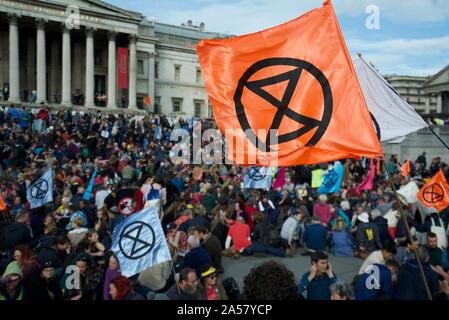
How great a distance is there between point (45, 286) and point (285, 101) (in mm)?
3922

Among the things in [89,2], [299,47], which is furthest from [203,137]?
[89,2]

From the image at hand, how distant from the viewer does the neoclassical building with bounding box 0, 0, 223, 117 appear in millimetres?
39625

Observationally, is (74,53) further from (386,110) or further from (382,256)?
(382,256)

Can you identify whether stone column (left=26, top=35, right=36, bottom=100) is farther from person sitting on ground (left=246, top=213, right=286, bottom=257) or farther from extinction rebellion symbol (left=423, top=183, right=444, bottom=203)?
extinction rebellion symbol (left=423, top=183, right=444, bottom=203)

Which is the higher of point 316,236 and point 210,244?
point 210,244

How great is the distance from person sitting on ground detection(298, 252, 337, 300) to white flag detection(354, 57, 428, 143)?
2.37 m

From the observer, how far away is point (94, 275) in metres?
6.21

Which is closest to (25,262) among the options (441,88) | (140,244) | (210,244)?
(140,244)

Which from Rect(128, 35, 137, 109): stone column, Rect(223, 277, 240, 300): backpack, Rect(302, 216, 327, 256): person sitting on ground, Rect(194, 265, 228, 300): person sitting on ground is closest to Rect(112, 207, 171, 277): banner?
Rect(194, 265, 228, 300): person sitting on ground

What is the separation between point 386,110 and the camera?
679 cm

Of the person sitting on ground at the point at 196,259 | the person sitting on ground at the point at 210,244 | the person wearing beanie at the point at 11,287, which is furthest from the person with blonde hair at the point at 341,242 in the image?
the person wearing beanie at the point at 11,287

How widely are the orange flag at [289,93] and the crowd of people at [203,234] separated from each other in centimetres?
115

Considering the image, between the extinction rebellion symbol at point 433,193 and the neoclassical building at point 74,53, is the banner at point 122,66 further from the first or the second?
the extinction rebellion symbol at point 433,193

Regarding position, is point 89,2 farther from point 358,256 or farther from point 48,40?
point 358,256
